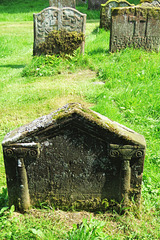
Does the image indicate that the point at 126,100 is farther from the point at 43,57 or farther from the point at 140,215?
the point at 43,57

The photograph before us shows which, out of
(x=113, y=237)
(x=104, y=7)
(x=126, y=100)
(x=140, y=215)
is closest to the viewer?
(x=113, y=237)

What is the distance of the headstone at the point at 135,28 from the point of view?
7633mm

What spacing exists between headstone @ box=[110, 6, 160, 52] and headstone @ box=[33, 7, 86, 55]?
93cm

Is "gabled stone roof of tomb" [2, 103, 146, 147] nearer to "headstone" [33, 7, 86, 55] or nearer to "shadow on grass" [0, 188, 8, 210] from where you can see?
"shadow on grass" [0, 188, 8, 210]

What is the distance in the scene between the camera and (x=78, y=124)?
2430 millimetres

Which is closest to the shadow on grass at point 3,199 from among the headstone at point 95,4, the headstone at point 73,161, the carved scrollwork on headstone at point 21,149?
the headstone at point 73,161

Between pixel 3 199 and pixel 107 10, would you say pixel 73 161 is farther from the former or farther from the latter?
pixel 107 10

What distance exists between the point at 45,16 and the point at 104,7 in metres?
4.15

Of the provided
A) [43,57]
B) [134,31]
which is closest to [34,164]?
[43,57]

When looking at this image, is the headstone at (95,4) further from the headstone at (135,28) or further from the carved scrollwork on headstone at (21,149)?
the carved scrollwork on headstone at (21,149)

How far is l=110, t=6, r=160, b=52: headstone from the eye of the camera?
763cm

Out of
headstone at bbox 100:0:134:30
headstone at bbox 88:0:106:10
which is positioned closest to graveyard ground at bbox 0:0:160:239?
headstone at bbox 100:0:134:30

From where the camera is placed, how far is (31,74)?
7203mm

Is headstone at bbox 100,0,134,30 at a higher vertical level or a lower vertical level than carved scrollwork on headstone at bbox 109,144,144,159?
higher
